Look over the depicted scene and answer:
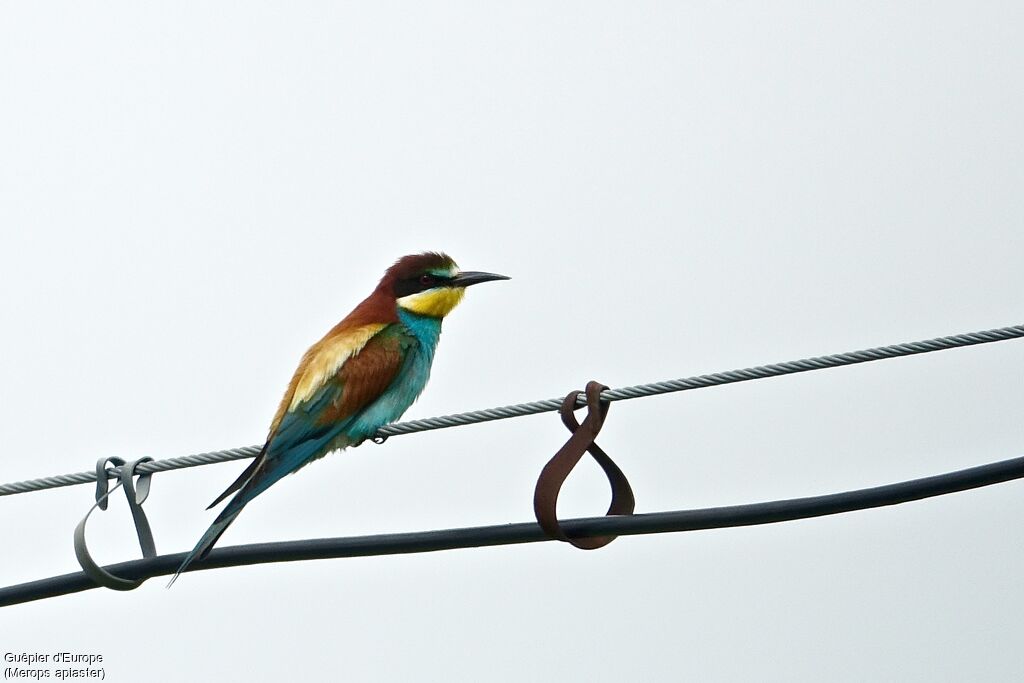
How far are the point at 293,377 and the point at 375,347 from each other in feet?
1.02

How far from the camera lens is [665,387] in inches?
128

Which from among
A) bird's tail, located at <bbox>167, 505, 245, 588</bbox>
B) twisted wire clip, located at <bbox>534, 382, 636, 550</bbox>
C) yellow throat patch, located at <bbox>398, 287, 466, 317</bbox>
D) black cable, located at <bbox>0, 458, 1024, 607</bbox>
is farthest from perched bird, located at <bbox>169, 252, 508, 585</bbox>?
twisted wire clip, located at <bbox>534, 382, 636, 550</bbox>

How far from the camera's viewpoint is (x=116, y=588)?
139 inches

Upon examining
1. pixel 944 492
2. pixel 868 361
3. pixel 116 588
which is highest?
pixel 868 361

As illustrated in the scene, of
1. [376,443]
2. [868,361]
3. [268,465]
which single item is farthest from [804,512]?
Answer: [376,443]

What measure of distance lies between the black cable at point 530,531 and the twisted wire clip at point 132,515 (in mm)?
26

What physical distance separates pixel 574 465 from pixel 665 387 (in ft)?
0.89

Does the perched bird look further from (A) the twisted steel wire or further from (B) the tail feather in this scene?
(A) the twisted steel wire

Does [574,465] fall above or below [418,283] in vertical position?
below

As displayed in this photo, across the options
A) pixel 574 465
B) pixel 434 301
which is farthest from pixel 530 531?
pixel 434 301

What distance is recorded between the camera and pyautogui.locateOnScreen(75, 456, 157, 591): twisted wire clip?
3.48 metres

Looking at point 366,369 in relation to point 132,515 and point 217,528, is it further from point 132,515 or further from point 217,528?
point 132,515

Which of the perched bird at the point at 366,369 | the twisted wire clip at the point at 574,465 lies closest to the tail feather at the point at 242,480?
the perched bird at the point at 366,369

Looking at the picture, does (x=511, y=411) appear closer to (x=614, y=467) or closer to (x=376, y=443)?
(x=614, y=467)
